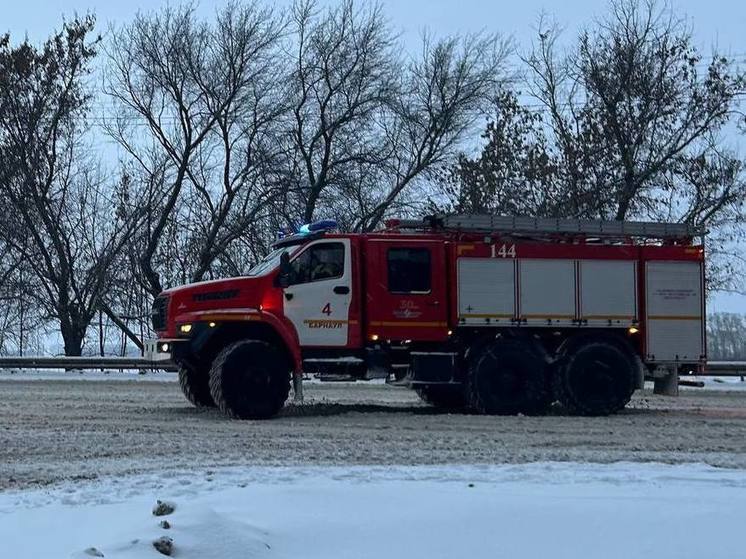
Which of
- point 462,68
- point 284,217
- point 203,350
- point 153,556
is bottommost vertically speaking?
point 153,556

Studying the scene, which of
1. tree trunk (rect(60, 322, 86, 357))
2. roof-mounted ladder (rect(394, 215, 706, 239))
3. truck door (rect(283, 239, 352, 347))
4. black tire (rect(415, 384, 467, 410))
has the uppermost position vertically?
roof-mounted ladder (rect(394, 215, 706, 239))

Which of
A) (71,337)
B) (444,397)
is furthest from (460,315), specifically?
(71,337)

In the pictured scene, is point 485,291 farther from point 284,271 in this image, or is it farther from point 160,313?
point 160,313

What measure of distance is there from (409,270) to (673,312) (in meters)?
4.18

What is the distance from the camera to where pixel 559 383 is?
16328mm

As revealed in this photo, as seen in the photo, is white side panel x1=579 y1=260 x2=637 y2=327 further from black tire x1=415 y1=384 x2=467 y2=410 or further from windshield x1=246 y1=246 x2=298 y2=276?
windshield x1=246 y1=246 x2=298 y2=276

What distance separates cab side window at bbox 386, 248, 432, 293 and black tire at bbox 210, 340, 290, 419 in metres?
2.06

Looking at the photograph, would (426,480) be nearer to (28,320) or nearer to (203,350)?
(203,350)

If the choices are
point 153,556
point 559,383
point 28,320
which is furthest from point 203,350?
point 28,320

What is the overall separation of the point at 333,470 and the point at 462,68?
2757cm

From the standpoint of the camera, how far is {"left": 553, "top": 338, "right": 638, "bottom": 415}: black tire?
53.5 feet

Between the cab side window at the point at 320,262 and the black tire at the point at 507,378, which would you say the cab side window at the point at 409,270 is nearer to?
the cab side window at the point at 320,262

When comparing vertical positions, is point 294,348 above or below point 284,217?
below

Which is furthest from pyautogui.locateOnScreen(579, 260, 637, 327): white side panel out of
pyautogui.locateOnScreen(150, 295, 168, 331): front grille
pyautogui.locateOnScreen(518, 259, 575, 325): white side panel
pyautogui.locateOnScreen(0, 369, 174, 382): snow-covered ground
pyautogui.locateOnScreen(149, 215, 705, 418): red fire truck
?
pyautogui.locateOnScreen(0, 369, 174, 382): snow-covered ground
